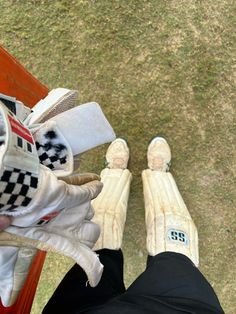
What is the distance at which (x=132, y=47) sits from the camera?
4.36 ft

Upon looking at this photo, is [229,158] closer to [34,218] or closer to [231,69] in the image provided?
[231,69]

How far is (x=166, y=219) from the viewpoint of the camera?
47.9 inches

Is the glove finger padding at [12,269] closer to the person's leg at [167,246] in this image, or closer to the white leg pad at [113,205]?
the person's leg at [167,246]

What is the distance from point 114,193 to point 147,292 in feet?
1.43

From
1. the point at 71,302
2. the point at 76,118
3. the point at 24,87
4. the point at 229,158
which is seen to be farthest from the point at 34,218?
the point at 229,158

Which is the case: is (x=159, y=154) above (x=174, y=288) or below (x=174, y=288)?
above

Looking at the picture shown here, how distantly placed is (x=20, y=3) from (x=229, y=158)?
0.82m

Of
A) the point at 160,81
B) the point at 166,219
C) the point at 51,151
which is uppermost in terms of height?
the point at 160,81

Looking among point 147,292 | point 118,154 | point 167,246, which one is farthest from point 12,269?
point 118,154

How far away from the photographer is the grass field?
4.22ft

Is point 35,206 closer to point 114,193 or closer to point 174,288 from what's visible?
point 174,288

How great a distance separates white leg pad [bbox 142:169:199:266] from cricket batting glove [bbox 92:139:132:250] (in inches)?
2.6

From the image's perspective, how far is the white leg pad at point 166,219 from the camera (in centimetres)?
116

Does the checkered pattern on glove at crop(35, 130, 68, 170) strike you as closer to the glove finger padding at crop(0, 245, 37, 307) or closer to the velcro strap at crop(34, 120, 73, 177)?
the velcro strap at crop(34, 120, 73, 177)
